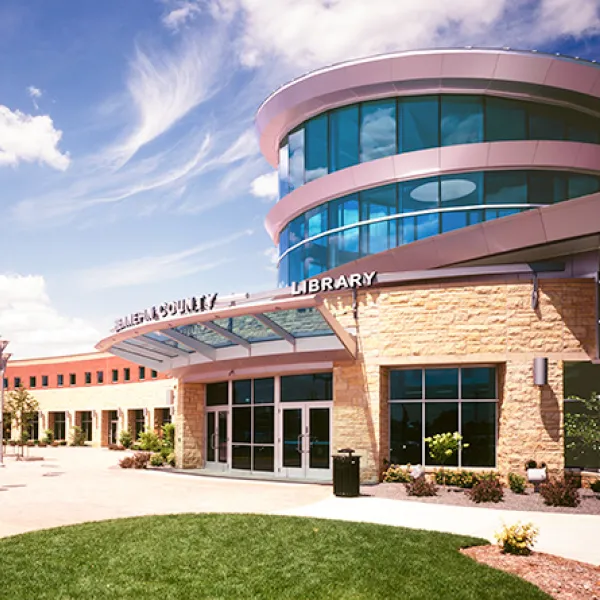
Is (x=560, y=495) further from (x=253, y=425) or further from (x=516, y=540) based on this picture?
(x=253, y=425)

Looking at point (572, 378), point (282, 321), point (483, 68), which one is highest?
point (483, 68)

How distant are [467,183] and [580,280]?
6792 millimetres

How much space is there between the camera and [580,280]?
2156 cm

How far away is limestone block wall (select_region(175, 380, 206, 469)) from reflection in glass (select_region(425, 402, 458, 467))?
9.92 m

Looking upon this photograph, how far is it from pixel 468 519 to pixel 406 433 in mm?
7154

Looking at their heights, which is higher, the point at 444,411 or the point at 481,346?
the point at 481,346

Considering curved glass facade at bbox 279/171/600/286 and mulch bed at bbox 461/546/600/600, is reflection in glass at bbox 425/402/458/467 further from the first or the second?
mulch bed at bbox 461/546/600/600

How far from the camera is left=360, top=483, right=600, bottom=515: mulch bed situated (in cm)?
1796

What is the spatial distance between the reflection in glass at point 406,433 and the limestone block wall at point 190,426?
8842mm

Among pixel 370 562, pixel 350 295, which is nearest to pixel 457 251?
pixel 350 295

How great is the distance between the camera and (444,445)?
2183 centimetres

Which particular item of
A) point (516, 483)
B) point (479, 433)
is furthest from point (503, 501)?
point (479, 433)

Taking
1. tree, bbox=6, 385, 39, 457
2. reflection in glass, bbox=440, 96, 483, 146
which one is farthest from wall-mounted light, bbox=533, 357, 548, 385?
tree, bbox=6, 385, 39, 457

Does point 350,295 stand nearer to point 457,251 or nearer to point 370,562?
point 457,251
